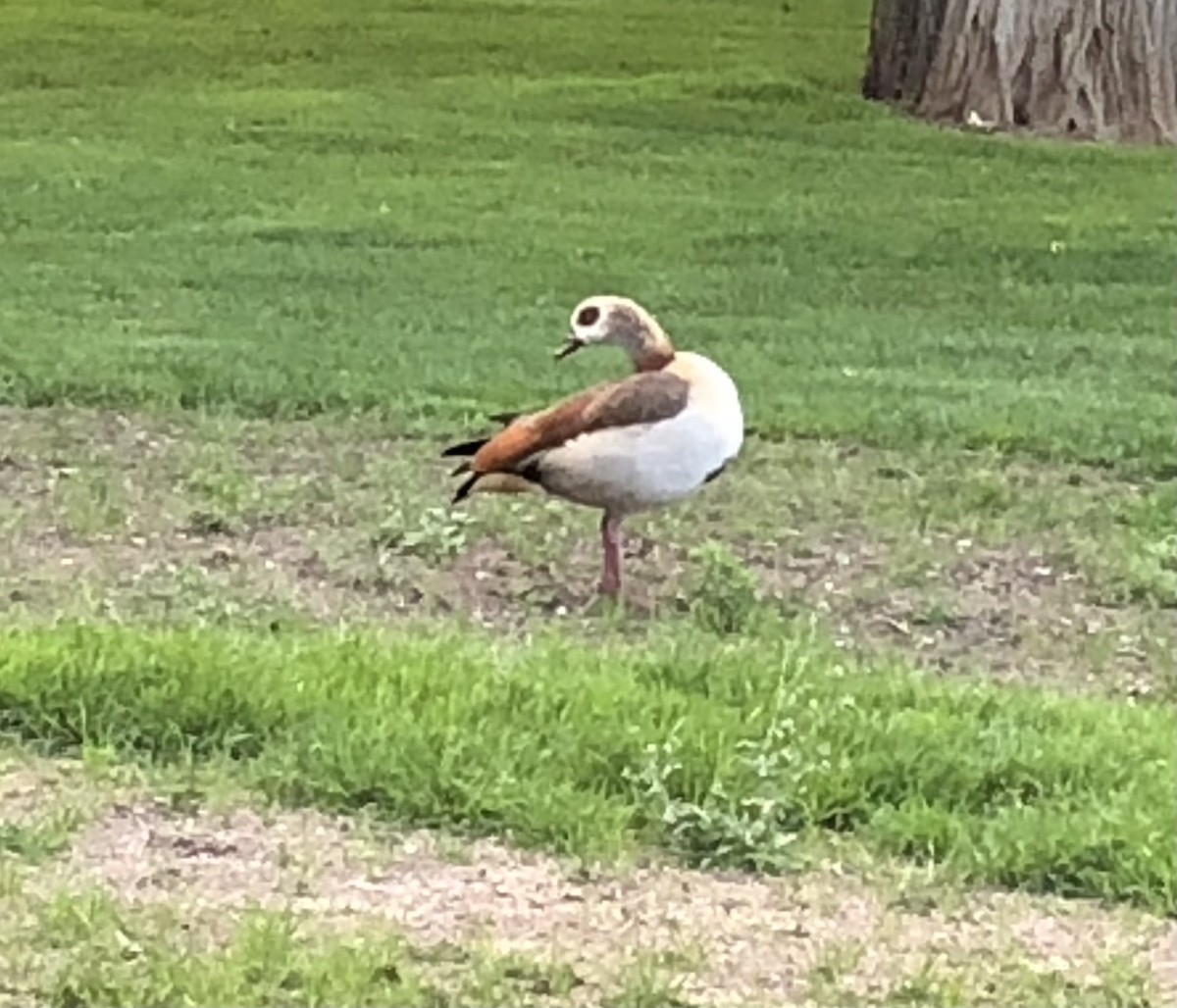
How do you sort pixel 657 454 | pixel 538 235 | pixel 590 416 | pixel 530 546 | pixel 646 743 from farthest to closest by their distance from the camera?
pixel 538 235
pixel 530 546
pixel 590 416
pixel 657 454
pixel 646 743

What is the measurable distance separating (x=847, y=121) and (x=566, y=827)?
12363 millimetres

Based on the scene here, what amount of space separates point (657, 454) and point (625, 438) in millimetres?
82

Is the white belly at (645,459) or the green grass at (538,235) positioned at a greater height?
the white belly at (645,459)

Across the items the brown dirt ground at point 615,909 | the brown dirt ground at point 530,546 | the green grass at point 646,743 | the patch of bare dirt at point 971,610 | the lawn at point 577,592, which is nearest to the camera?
the brown dirt ground at point 615,909

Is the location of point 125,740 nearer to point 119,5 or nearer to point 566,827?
point 566,827

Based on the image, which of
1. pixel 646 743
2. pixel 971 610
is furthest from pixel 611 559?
pixel 646 743

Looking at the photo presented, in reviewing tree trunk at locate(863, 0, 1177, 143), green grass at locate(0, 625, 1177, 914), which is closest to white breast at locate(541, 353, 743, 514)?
green grass at locate(0, 625, 1177, 914)

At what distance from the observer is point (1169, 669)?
6.13m

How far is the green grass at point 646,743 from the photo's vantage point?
4566 mm

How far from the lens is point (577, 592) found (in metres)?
6.66

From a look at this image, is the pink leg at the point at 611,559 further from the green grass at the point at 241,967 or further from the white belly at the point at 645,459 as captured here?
the green grass at the point at 241,967

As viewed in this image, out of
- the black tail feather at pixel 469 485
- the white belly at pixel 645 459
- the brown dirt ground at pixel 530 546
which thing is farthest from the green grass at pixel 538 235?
the white belly at pixel 645 459

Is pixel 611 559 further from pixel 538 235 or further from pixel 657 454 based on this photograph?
pixel 538 235

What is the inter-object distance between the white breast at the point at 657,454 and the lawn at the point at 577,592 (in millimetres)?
282
